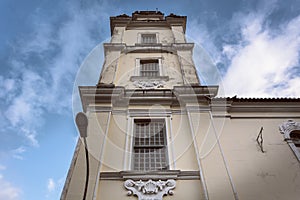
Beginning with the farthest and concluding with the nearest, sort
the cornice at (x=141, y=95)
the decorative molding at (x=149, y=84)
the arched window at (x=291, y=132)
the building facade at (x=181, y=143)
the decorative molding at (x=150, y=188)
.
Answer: the decorative molding at (x=149, y=84)
the cornice at (x=141, y=95)
the arched window at (x=291, y=132)
the building facade at (x=181, y=143)
the decorative molding at (x=150, y=188)

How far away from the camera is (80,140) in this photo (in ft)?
29.0

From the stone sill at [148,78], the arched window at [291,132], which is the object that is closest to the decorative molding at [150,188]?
the arched window at [291,132]

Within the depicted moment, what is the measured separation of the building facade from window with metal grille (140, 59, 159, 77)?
1.88 feet

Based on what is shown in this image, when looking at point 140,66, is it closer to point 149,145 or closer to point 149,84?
point 149,84

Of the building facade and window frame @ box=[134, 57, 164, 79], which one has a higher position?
window frame @ box=[134, 57, 164, 79]

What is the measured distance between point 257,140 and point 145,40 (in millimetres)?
10969

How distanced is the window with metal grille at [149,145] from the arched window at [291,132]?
455 cm

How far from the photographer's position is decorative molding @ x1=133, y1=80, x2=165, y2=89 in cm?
1219

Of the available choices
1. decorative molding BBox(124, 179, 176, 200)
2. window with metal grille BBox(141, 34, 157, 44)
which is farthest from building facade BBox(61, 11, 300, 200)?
window with metal grille BBox(141, 34, 157, 44)

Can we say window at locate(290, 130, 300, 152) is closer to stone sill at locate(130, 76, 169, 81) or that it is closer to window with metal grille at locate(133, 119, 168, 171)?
window with metal grille at locate(133, 119, 168, 171)

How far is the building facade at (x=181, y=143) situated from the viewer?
24.6ft

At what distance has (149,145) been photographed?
921cm

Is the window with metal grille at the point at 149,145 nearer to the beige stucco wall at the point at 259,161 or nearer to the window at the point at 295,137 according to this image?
the beige stucco wall at the point at 259,161

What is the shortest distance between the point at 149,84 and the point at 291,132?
20.6 ft
